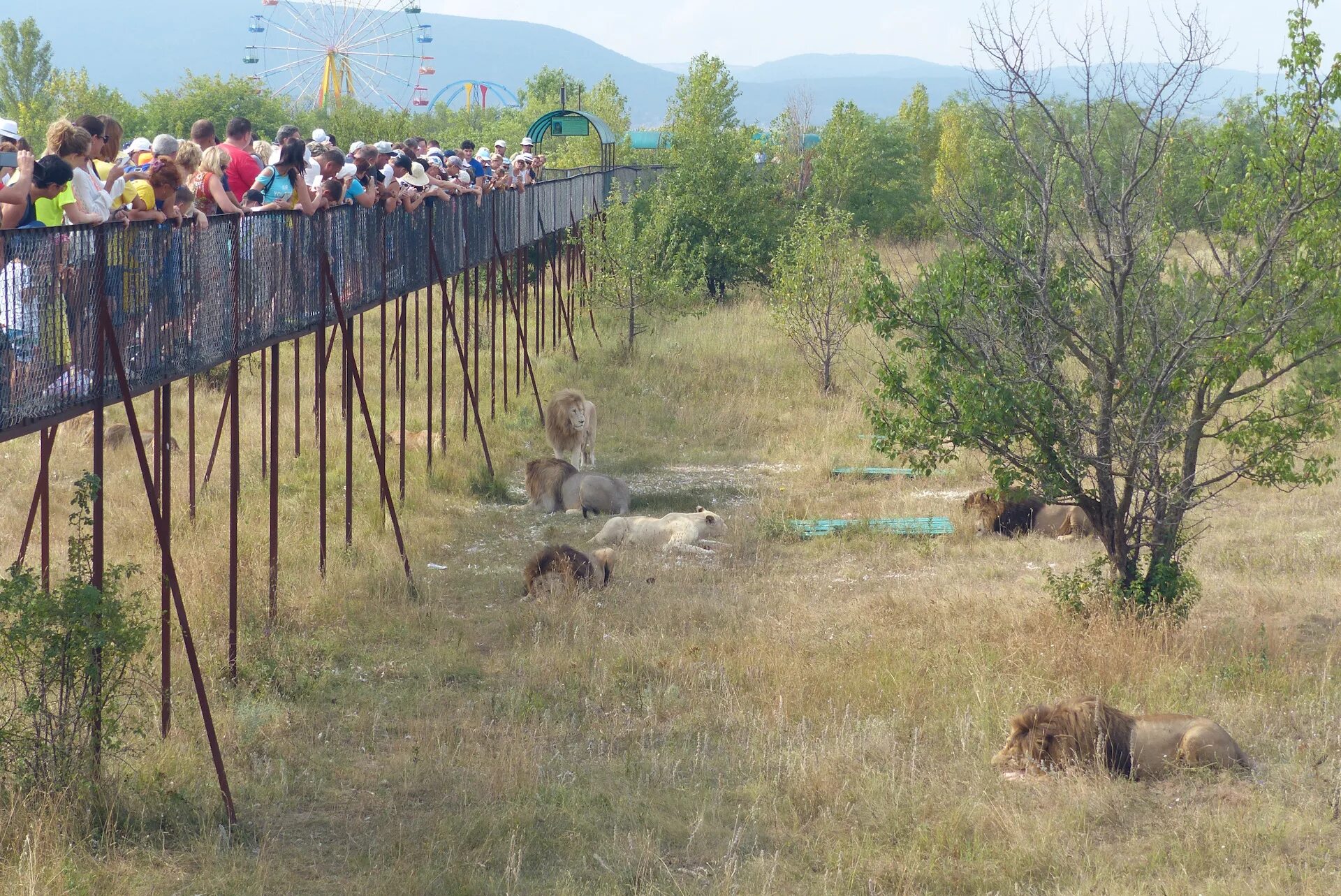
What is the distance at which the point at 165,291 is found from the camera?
8.22 meters

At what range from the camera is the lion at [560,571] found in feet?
38.5

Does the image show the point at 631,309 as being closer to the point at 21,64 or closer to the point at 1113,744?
the point at 1113,744

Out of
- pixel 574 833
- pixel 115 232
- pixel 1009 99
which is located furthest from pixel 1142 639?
pixel 115 232

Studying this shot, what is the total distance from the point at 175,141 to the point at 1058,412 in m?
6.86

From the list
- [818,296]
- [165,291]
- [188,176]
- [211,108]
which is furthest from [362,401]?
[211,108]

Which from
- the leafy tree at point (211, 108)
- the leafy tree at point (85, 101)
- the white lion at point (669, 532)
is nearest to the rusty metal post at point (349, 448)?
the white lion at point (669, 532)

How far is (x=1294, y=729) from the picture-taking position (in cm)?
859

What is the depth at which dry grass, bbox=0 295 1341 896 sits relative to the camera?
6.64 m

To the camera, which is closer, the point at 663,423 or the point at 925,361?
the point at 925,361

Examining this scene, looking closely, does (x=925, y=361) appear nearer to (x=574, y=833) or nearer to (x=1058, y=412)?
(x=1058, y=412)

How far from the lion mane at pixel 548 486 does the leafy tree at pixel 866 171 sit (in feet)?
99.1

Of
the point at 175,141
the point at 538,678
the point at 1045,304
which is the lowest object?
the point at 538,678

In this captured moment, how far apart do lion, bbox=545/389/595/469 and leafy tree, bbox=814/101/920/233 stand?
28483mm

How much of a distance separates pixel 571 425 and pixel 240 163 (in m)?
6.49
